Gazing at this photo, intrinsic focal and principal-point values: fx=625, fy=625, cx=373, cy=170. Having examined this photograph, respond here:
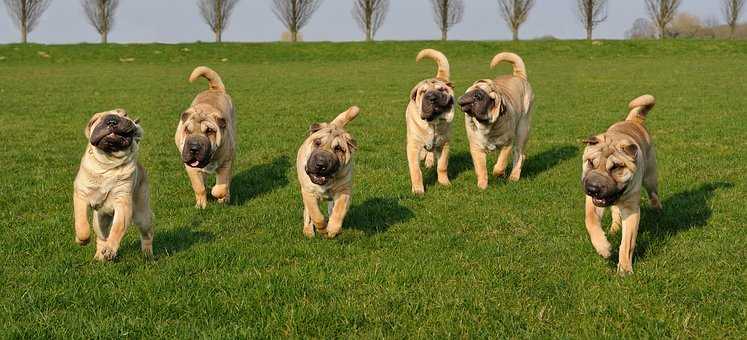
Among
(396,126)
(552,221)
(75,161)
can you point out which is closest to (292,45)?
(396,126)

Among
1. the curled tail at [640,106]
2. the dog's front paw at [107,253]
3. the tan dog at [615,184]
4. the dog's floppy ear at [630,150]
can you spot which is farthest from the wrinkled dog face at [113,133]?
the curled tail at [640,106]

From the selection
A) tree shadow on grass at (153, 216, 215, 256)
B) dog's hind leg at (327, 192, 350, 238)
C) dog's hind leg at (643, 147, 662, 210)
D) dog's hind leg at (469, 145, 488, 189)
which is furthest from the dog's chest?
dog's hind leg at (643, 147, 662, 210)

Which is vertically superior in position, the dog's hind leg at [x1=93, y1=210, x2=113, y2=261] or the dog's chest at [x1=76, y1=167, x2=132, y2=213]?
the dog's chest at [x1=76, y1=167, x2=132, y2=213]

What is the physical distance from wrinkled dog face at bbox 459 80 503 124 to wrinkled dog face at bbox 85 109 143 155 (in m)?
4.76

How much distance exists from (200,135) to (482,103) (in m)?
3.92

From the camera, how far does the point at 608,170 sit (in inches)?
212

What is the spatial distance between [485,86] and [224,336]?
5878 mm

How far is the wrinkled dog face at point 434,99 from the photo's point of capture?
9.13m

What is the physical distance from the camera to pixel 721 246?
21.2 feet

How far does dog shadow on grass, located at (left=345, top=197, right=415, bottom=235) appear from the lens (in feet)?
25.0

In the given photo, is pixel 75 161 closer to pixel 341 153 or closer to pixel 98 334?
pixel 341 153

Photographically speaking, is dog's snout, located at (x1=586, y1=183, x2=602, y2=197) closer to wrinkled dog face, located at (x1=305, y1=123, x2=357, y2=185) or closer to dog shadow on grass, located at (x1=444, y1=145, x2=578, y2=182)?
wrinkled dog face, located at (x1=305, y1=123, x2=357, y2=185)

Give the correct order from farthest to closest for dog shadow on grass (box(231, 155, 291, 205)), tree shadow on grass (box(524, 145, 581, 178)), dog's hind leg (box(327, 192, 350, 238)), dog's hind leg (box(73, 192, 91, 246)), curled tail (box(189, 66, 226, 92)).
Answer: tree shadow on grass (box(524, 145, 581, 178)) < curled tail (box(189, 66, 226, 92)) < dog shadow on grass (box(231, 155, 291, 205)) < dog's hind leg (box(327, 192, 350, 238)) < dog's hind leg (box(73, 192, 91, 246))

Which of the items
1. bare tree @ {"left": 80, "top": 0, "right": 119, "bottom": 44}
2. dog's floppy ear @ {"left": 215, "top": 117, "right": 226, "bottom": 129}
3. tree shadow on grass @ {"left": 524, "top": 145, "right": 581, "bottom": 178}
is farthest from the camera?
bare tree @ {"left": 80, "top": 0, "right": 119, "bottom": 44}
